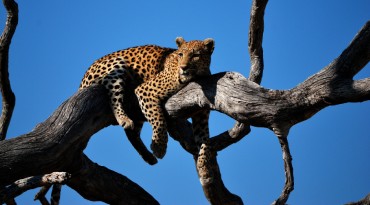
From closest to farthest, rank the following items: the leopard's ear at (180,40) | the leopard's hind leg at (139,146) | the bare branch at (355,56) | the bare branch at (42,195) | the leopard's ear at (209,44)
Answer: the bare branch at (355,56)
the leopard's ear at (209,44)
the leopard's ear at (180,40)
the leopard's hind leg at (139,146)
the bare branch at (42,195)

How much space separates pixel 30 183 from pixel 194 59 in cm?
224

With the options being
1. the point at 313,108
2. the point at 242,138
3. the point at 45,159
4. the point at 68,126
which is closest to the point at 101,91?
the point at 68,126

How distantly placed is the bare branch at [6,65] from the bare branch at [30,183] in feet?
5.90

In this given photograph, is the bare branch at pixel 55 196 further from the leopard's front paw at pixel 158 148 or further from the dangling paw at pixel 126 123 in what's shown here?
the leopard's front paw at pixel 158 148

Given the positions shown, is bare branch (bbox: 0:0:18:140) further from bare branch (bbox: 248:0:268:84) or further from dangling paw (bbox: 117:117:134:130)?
bare branch (bbox: 248:0:268:84)

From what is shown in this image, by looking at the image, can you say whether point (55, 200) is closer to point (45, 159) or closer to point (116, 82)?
point (45, 159)

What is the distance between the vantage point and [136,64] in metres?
7.11

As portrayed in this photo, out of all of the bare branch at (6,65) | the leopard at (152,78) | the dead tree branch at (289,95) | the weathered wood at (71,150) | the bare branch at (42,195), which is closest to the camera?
the dead tree branch at (289,95)

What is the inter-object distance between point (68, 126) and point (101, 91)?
26.0 inches

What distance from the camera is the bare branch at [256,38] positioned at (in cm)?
727

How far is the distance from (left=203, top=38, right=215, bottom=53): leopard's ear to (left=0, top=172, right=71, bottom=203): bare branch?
2.07m

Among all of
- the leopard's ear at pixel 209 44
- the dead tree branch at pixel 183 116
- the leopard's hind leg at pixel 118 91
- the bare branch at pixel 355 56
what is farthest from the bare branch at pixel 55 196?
the bare branch at pixel 355 56

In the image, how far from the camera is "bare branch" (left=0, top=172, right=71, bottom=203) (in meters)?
6.39

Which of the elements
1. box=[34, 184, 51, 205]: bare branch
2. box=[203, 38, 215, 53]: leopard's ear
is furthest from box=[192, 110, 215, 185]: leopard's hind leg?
box=[34, 184, 51, 205]: bare branch
